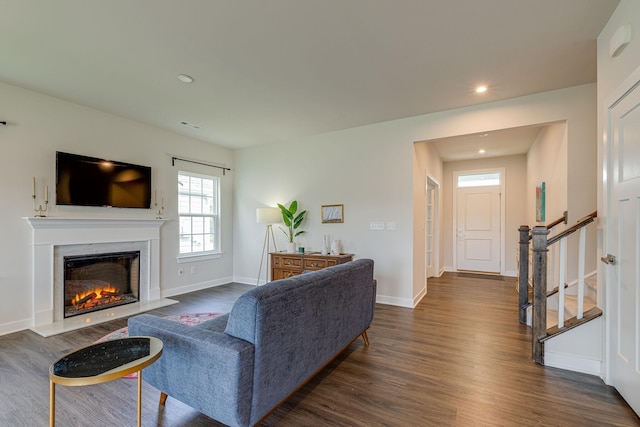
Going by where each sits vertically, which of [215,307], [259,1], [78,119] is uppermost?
[259,1]

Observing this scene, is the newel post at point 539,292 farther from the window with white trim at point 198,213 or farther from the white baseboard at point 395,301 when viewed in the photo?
the window with white trim at point 198,213

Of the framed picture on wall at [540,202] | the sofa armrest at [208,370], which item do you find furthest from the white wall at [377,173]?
the sofa armrest at [208,370]

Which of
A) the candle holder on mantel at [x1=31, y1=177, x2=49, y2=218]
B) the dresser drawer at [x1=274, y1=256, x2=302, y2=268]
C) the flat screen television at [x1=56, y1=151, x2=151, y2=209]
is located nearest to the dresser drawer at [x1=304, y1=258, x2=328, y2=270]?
the dresser drawer at [x1=274, y1=256, x2=302, y2=268]

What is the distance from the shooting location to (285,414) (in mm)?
1814

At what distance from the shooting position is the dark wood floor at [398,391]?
5.83ft

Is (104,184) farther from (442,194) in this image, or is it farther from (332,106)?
(442,194)

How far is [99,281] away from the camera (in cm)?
396

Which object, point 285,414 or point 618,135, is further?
point 618,135

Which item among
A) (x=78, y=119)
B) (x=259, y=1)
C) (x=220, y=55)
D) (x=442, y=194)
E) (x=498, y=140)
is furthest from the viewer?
(x=442, y=194)

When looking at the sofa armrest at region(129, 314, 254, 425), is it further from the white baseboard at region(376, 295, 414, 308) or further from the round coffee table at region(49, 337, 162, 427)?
the white baseboard at region(376, 295, 414, 308)

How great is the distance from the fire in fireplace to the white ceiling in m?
1.87

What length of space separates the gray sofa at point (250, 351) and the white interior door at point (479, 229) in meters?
5.88

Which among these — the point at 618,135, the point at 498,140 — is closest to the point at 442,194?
the point at 498,140

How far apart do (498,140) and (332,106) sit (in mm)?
3204
